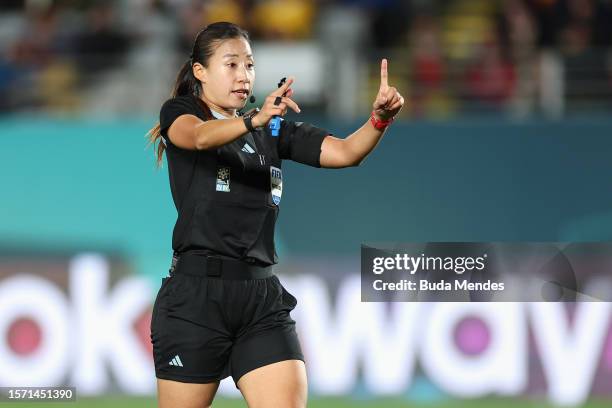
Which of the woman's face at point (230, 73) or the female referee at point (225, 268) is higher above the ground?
the woman's face at point (230, 73)

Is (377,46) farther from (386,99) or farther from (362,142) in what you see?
(386,99)

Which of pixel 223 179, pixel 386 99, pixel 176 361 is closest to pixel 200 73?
pixel 223 179

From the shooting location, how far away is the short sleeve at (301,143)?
4.66 meters

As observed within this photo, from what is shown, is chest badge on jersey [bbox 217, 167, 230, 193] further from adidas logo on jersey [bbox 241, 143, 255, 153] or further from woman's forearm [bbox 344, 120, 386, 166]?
woman's forearm [bbox 344, 120, 386, 166]

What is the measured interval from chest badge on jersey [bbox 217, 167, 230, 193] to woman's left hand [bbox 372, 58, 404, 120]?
62 cm

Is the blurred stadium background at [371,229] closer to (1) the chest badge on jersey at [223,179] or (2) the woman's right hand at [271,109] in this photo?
(1) the chest badge on jersey at [223,179]

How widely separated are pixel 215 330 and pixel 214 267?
9.4 inches

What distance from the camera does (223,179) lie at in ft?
14.5

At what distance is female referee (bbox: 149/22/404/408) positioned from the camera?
171 inches

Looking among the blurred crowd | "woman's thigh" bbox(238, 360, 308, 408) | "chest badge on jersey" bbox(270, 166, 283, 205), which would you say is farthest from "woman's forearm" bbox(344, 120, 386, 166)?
the blurred crowd

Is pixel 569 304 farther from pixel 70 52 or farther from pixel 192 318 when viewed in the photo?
pixel 70 52

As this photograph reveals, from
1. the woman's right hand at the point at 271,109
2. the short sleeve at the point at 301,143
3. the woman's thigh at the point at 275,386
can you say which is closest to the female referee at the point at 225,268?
the woman's thigh at the point at 275,386

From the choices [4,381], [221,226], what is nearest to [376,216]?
[4,381]

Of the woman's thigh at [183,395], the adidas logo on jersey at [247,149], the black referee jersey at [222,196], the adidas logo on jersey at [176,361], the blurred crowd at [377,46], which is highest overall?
the blurred crowd at [377,46]
